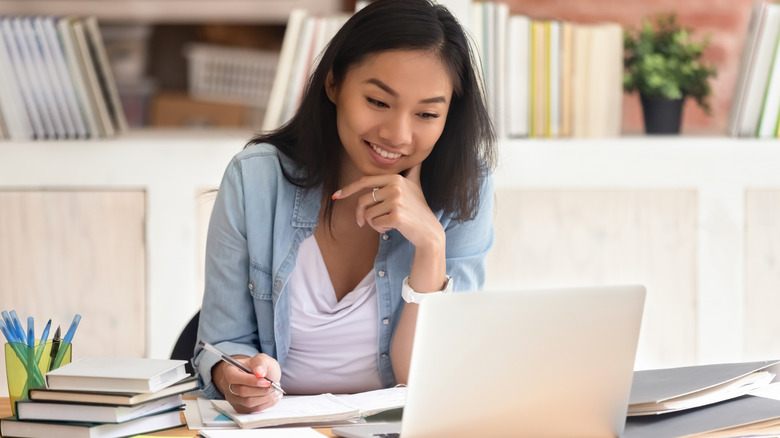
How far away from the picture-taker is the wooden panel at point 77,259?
2.18 metres

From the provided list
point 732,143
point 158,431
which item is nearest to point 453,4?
point 732,143

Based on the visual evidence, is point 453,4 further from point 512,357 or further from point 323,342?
point 512,357

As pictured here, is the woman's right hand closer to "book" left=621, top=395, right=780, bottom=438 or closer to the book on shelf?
the book on shelf

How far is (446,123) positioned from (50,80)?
1216 millimetres

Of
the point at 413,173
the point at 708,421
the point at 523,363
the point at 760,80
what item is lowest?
the point at 708,421

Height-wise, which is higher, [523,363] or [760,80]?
[760,80]

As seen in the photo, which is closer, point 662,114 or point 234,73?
point 662,114

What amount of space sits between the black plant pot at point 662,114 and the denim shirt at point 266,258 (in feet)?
3.63

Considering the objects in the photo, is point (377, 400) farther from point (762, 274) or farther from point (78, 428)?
point (762, 274)

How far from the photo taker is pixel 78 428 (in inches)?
37.0

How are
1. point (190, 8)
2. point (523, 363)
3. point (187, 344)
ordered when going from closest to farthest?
point (523, 363), point (187, 344), point (190, 8)

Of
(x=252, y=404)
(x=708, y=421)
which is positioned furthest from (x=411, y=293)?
(x=708, y=421)

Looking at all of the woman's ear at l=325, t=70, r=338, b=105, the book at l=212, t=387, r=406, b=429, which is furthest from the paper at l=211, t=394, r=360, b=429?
the woman's ear at l=325, t=70, r=338, b=105

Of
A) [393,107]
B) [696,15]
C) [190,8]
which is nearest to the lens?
[393,107]
